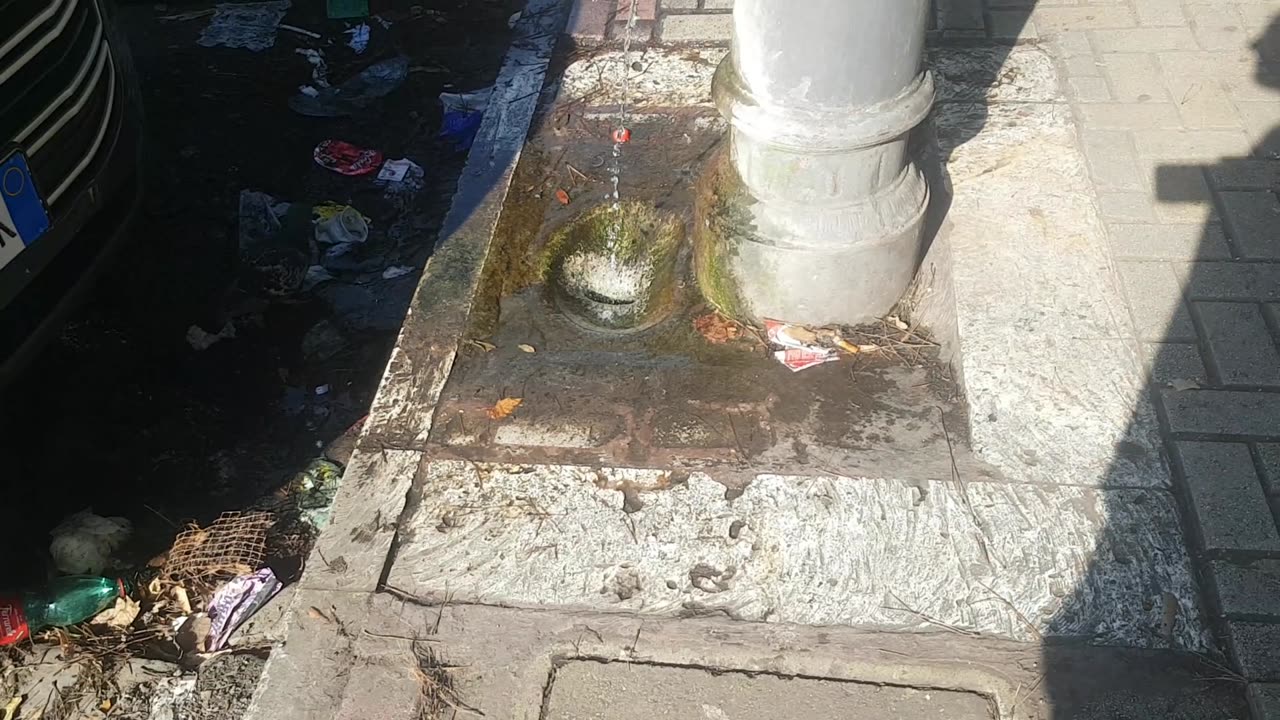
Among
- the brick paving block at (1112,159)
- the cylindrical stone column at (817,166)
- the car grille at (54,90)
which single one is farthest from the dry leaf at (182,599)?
the brick paving block at (1112,159)

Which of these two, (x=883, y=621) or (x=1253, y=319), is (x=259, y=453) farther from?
(x=1253, y=319)

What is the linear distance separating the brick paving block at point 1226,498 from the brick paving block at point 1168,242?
798 millimetres

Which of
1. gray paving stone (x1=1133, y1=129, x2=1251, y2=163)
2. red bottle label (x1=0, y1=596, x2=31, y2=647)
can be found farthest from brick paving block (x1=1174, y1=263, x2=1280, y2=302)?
red bottle label (x1=0, y1=596, x2=31, y2=647)

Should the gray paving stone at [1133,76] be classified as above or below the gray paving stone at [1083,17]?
below

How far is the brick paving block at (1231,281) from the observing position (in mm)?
2982

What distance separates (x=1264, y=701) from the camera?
2.11 meters

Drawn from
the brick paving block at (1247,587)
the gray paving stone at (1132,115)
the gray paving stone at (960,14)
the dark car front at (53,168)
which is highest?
the dark car front at (53,168)

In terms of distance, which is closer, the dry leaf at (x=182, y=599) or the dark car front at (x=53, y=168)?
the dark car front at (x=53, y=168)

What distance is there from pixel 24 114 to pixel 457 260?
1.35m

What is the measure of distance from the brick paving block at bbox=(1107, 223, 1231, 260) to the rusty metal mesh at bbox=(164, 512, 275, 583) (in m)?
2.92

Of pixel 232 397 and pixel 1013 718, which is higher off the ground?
pixel 1013 718

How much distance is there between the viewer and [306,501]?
3135mm

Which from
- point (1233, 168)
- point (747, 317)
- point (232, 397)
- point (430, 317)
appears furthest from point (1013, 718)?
point (232, 397)

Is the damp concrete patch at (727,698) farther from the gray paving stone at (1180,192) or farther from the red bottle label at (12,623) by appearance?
the gray paving stone at (1180,192)
